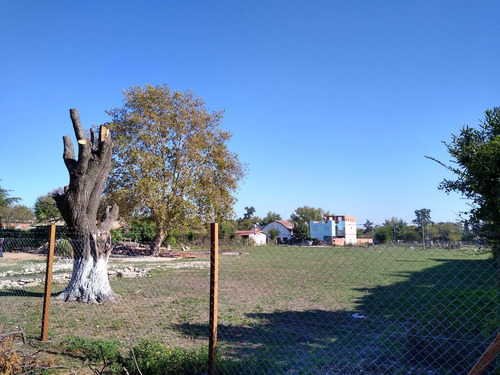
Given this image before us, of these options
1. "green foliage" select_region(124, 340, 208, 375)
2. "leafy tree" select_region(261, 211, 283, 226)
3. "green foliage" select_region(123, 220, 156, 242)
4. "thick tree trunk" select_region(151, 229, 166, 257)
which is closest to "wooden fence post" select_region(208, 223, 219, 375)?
"green foliage" select_region(124, 340, 208, 375)

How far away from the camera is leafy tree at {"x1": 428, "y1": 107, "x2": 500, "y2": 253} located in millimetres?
3553

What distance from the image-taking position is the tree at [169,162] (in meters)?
26.3

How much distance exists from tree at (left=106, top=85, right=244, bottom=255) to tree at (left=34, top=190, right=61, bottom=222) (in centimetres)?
1521

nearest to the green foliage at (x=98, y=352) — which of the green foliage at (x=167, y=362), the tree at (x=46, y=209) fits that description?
the green foliage at (x=167, y=362)

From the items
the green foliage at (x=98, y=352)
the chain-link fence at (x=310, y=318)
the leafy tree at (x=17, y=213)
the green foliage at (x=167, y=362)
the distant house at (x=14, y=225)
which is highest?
the leafy tree at (x=17, y=213)

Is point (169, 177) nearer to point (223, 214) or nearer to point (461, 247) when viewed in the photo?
point (223, 214)

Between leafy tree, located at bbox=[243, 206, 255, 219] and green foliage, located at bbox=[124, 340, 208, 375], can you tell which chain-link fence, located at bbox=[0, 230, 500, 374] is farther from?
leafy tree, located at bbox=[243, 206, 255, 219]

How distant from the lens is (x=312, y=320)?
775cm

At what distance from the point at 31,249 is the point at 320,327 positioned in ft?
102

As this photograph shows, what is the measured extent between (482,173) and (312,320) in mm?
5126

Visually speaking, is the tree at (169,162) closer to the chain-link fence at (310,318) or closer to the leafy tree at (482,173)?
the chain-link fence at (310,318)

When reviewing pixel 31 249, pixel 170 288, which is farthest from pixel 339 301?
pixel 31 249

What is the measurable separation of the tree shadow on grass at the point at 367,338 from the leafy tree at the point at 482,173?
443mm

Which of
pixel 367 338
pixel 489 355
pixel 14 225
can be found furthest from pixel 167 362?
pixel 14 225
